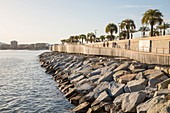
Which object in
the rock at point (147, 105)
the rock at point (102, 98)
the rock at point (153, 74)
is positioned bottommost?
the rock at point (102, 98)

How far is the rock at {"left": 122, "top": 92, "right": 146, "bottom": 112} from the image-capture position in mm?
9195

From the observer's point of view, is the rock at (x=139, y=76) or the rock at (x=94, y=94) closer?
the rock at (x=94, y=94)

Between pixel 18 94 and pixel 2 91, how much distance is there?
1947mm

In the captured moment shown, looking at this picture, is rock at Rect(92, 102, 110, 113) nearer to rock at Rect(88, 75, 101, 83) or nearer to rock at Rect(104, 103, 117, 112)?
rock at Rect(104, 103, 117, 112)

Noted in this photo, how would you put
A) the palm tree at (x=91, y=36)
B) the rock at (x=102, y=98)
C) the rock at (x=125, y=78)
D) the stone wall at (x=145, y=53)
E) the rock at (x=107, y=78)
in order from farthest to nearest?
the palm tree at (x=91, y=36) < the stone wall at (x=145, y=53) < the rock at (x=107, y=78) < the rock at (x=125, y=78) < the rock at (x=102, y=98)

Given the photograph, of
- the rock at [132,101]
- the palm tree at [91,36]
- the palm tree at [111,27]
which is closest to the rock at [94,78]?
the rock at [132,101]

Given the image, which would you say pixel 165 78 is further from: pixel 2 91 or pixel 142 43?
pixel 142 43

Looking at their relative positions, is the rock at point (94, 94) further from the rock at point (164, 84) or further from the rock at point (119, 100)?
the rock at point (164, 84)

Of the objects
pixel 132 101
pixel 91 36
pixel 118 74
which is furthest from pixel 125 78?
pixel 91 36

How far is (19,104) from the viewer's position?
13062mm

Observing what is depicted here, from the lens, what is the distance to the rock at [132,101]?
9.20 metres

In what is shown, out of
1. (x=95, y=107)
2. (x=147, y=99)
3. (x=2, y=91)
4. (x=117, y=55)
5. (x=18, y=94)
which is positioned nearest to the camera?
(x=147, y=99)

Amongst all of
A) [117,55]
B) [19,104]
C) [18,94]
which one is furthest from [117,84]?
[117,55]

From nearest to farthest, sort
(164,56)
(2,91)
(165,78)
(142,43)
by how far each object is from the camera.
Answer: (165,78), (164,56), (2,91), (142,43)
